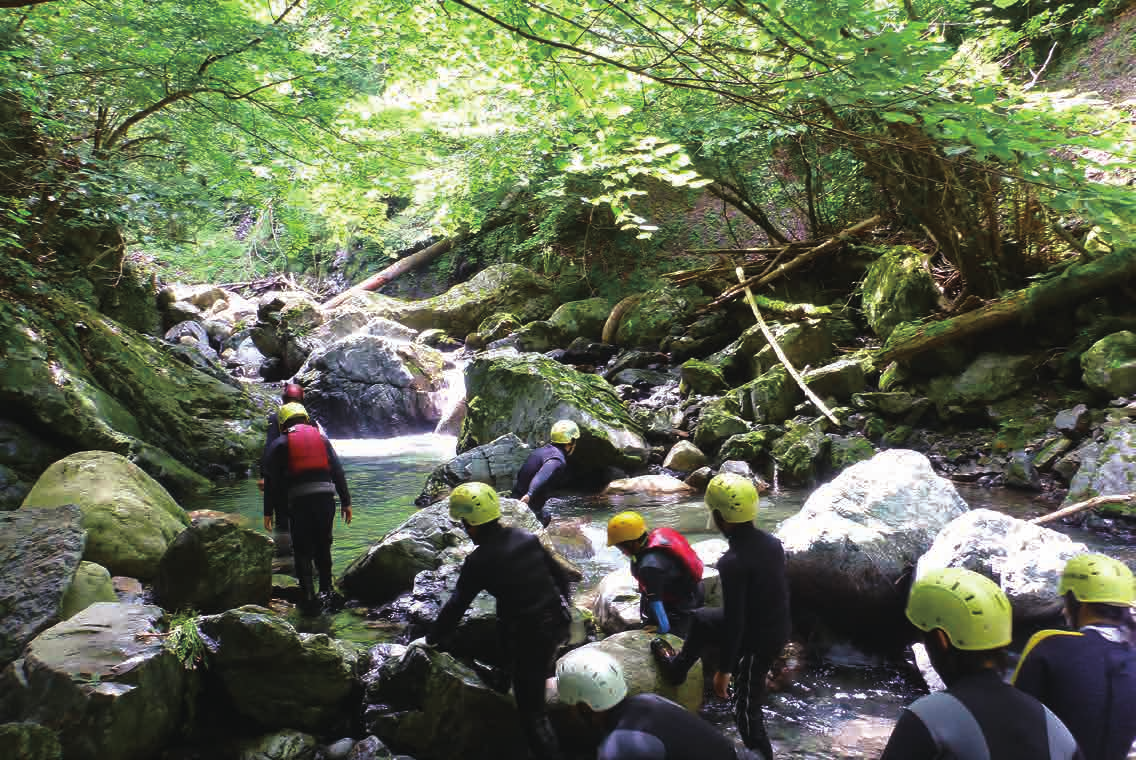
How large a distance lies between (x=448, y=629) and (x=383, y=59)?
7390 millimetres

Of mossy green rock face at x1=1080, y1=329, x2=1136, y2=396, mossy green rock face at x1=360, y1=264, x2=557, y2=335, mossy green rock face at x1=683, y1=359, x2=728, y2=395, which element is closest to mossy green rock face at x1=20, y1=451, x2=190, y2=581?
mossy green rock face at x1=683, y1=359, x2=728, y2=395

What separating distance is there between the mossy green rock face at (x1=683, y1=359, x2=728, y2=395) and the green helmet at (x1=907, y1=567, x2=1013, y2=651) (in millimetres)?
10329

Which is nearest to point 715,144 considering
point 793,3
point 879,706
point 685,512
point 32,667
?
point 685,512

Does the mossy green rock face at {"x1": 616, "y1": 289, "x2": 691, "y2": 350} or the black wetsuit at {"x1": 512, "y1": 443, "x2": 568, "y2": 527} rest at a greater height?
the mossy green rock face at {"x1": 616, "y1": 289, "x2": 691, "y2": 350}

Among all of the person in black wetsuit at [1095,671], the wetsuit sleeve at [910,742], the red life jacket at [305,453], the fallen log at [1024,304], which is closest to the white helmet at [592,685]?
the wetsuit sleeve at [910,742]

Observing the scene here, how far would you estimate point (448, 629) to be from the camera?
3865mm

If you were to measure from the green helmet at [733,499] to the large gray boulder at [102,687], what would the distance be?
3.17 meters

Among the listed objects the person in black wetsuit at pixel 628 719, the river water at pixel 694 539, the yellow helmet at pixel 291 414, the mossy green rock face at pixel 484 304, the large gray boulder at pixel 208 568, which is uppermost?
the mossy green rock face at pixel 484 304

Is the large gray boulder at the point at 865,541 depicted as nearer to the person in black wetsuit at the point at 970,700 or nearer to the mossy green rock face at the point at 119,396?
the person in black wetsuit at the point at 970,700

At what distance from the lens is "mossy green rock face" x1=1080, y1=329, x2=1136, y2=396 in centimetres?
796

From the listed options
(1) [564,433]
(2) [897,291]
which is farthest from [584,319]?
(1) [564,433]

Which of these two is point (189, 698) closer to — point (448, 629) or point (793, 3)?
point (448, 629)

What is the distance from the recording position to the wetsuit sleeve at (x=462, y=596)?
382 centimetres

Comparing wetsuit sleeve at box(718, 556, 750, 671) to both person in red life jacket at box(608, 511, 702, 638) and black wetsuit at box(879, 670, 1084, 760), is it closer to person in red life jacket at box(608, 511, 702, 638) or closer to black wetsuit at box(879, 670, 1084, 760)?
person in red life jacket at box(608, 511, 702, 638)
